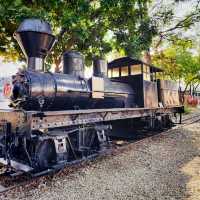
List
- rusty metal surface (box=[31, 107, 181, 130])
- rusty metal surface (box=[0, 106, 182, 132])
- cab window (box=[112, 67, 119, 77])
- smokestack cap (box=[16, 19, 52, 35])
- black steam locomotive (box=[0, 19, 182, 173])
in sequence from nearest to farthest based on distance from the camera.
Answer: rusty metal surface (box=[0, 106, 182, 132]) < rusty metal surface (box=[31, 107, 181, 130]) < black steam locomotive (box=[0, 19, 182, 173]) < smokestack cap (box=[16, 19, 52, 35]) < cab window (box=[112, 67, 119, 77])

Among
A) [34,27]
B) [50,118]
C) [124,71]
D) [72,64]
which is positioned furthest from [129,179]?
[124,71]

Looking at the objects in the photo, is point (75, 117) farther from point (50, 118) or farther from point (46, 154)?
point (46, 154)

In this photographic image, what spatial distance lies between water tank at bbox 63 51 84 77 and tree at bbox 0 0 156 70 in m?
2.18

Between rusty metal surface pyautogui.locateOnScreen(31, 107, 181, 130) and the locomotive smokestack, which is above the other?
the locomotive smokestack

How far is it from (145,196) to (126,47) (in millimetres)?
9731

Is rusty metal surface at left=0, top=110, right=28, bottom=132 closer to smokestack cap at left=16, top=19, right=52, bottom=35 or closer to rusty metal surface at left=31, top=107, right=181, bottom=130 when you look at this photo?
rusty metal surface at left=31, top=107, right=181, bottom=130

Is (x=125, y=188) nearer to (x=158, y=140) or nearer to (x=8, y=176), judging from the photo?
(x=8, y=176)

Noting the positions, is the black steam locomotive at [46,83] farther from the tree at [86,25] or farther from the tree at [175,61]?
the tree at [175,61]

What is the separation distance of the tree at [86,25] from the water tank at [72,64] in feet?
7.14

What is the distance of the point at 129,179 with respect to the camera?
16.5 ft

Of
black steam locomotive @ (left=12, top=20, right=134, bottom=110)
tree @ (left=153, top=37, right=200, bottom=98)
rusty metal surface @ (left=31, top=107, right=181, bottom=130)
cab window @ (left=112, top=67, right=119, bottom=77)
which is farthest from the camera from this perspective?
tree @ (left=153, top=37, right=200, bottom=98)

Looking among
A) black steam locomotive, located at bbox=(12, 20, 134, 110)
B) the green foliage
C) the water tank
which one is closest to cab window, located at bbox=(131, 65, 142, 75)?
black steam locomotive, located at bbox=(12, 20, 134, 110)

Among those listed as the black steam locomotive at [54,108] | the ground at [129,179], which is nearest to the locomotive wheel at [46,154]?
the black steam locomotive at [54,108]

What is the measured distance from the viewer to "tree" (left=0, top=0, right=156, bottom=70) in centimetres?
918
